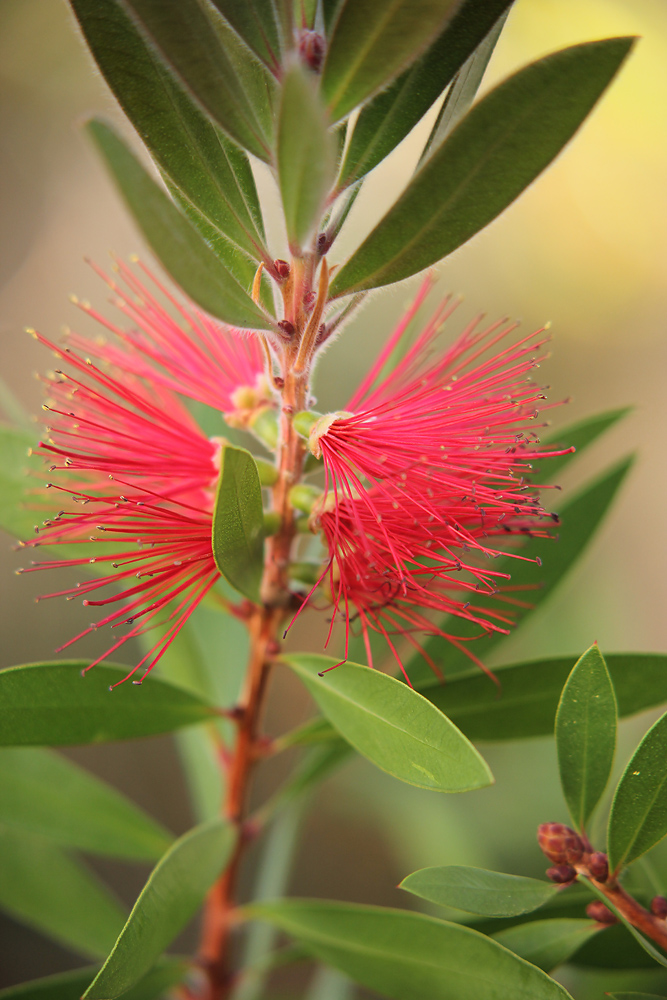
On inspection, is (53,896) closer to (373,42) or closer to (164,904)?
(164,904)

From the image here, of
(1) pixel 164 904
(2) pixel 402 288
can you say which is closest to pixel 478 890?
(1) pixel 164 904

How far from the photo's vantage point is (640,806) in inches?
17.1

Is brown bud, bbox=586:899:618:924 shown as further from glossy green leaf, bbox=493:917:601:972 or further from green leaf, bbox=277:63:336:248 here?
green leaf, bbox=277:63:336:248

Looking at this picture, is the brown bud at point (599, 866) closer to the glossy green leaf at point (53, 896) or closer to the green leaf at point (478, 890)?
the green leaf at point (478, 890)

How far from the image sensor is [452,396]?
1.73ft

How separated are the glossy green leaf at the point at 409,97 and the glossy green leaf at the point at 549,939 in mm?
537

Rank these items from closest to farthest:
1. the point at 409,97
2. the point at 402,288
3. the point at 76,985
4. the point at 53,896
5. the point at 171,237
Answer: the point at 171,237 → the point at 409,97 → the point at 76,985 → the point at 53,896 → the point at 402,288

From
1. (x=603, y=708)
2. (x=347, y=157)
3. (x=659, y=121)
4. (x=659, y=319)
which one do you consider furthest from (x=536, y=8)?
(x=603, y=708)

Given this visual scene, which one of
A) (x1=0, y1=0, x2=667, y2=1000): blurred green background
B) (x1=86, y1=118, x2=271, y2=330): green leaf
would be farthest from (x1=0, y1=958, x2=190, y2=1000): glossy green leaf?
(x1=0, y1=0, x2=667, y2=1000): blurred green background

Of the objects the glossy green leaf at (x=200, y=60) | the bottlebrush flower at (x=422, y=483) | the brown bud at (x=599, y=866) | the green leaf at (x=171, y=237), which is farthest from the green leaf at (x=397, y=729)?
the glossy green leaf at (x=200, y=60)

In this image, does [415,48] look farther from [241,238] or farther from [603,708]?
[603,708]

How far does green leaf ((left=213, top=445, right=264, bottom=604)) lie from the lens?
1.32 feet

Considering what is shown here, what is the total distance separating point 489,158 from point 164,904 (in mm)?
519

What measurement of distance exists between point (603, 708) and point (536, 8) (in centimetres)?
257
